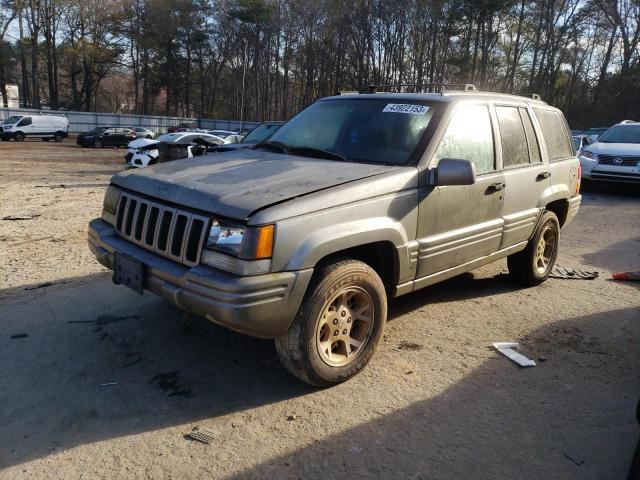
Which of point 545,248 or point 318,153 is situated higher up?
point 318,153

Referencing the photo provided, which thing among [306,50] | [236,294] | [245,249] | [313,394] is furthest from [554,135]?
[306,50]

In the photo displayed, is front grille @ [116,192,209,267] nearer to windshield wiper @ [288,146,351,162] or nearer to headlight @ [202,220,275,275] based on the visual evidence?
headlight @ [202,220,275,275]

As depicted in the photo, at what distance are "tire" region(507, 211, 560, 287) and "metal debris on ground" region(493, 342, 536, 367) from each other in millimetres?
1492

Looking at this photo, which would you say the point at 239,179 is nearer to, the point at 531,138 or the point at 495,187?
the point at 495,187

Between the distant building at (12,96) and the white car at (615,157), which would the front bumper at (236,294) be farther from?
the distant building at (12,96)

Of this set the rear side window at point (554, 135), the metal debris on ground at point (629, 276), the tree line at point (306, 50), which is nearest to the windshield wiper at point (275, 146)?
the rear side window at point (554, 135)

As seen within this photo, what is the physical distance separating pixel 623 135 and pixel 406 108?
11583 millimetres

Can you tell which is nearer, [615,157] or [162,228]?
[162,228]

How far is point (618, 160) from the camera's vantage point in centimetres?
1232

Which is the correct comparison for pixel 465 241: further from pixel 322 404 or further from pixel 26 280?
pixel 26 280

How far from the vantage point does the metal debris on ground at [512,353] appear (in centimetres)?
378

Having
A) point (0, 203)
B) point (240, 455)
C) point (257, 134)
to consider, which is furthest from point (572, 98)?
point (240, 455)

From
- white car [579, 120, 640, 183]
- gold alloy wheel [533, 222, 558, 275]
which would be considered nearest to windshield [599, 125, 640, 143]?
white car [579, 120, 640, 183]

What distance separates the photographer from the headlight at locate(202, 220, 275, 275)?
276cm
